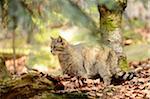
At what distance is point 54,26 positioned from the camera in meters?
20.9

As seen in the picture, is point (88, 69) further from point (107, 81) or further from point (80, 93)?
point (80, 93)

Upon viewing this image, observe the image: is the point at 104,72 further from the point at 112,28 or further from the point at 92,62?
the point at 112,28

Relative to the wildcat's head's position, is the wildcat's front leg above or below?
below

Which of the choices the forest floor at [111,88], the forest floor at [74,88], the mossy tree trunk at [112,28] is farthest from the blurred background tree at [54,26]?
the forest floor at [111,88]

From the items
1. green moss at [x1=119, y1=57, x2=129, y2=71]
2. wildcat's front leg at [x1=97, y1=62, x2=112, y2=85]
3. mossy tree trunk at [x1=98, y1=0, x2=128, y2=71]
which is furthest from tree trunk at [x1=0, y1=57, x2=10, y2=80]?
green moss at [x1=119, y1=57, x2=129, y2=71]

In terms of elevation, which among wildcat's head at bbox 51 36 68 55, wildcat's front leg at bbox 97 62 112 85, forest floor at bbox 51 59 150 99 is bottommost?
forest floor at bbox 51 59 150 99

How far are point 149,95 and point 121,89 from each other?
501mm

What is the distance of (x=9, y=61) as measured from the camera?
14977mm

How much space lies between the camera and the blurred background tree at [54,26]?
3.46m

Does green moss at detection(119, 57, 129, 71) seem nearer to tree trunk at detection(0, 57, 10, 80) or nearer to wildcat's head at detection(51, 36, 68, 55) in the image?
wildcat's head at detection(51, 36, 68, 55)

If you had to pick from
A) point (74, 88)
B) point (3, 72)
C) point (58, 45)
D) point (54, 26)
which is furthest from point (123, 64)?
point (54, 26)

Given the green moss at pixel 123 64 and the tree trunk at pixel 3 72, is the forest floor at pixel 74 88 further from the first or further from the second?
the green moss at pixel 123 64

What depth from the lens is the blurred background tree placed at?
3463 millimetres

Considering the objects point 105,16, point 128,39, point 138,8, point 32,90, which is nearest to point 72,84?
point 32,90
